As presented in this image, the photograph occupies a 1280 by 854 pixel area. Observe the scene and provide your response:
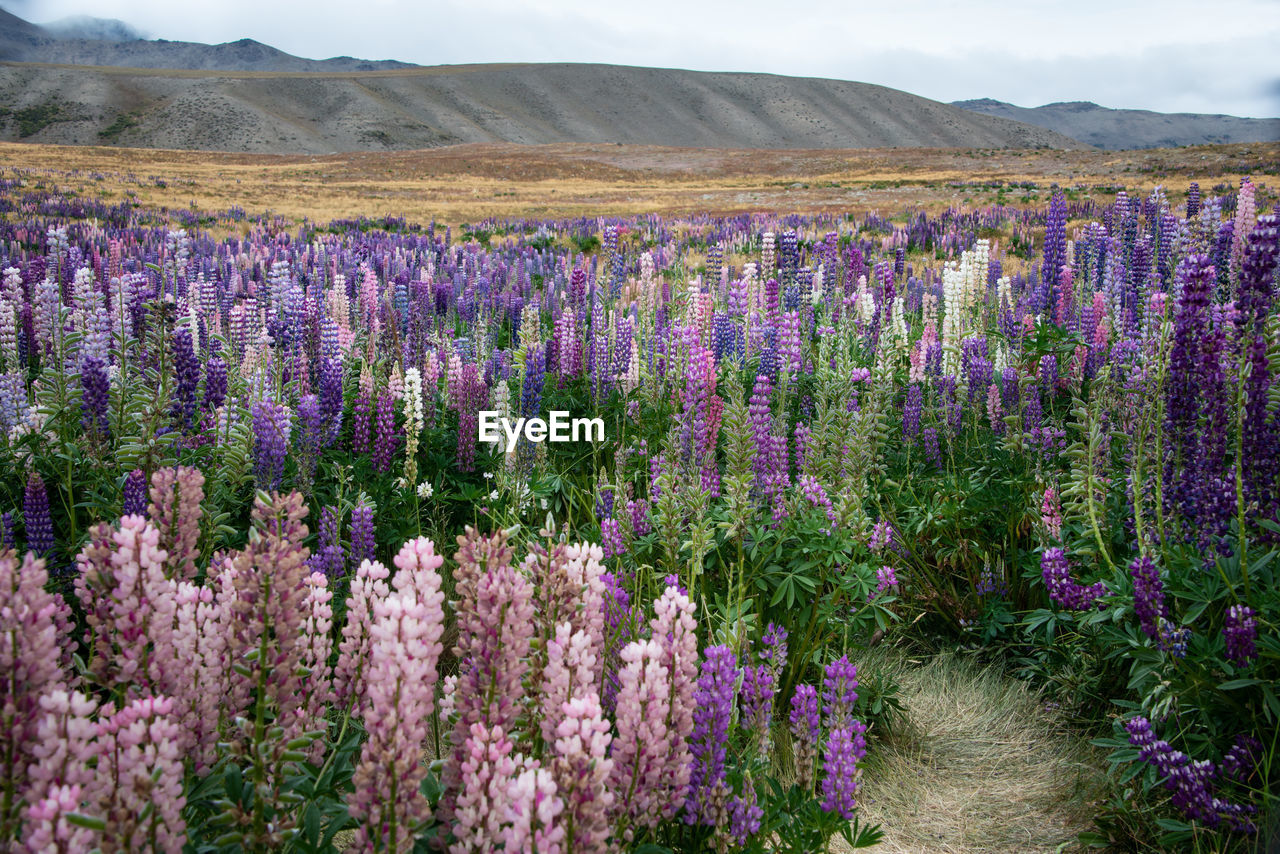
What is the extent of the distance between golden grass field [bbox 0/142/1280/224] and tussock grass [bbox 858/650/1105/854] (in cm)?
2560

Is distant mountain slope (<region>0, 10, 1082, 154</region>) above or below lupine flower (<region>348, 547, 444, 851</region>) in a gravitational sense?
above

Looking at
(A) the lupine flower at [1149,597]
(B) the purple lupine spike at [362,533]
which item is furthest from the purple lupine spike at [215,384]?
(A) the lupine flower at [1149,597]

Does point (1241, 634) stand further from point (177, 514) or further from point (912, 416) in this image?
point (177, 514)

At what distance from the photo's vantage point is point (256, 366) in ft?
15.4

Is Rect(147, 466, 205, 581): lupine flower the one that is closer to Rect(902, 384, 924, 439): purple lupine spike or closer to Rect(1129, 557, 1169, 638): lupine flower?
Rect(1129, 557, 1169, 638): lupine flower

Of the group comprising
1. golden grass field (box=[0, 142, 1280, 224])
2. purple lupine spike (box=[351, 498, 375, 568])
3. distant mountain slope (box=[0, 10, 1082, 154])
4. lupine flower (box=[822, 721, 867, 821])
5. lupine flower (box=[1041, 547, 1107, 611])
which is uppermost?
distant mountain slope (box=[0, 10, 1082, 154])

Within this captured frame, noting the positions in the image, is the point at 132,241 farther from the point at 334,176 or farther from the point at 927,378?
the point at 334,176

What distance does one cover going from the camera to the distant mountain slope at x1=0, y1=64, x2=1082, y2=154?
119 meters

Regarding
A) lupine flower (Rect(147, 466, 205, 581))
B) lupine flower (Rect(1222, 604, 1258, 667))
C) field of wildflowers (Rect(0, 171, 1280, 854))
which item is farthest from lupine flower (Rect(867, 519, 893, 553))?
lupine flower (Rect(147, 466, 205, 581))

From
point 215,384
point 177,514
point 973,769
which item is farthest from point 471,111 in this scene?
point 177,514

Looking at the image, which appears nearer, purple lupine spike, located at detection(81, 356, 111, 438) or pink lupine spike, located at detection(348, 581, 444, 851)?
pink lupine spike, located at detection(348, 581, 444, 851)

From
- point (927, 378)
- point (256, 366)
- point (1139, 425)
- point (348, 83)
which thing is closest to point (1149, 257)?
point (927, 378)

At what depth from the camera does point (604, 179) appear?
178 feet

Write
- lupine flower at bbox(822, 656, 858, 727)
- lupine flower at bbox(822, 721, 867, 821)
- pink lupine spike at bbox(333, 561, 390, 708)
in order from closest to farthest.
Result: pink lupine spike at bbox(333, 561, 390, 708) → lupine flower at bbox(822, 721, 867, 821) → lupine flower at bbox(822, 656, 858, 727)
